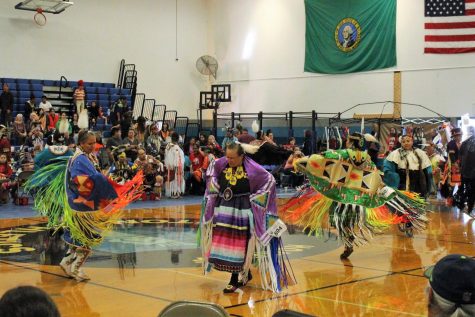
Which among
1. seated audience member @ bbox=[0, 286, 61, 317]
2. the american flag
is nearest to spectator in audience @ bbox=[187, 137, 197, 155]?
the american flag

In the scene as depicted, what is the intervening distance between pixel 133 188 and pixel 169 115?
14314 mm

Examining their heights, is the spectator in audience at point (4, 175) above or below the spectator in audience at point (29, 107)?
below

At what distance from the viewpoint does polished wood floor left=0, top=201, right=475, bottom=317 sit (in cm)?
470

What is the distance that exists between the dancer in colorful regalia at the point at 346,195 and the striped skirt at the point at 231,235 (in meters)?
1.36

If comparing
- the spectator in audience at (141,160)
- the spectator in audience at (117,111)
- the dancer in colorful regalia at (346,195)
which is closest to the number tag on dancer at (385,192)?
the dancer in colorful regalia at (346,195)

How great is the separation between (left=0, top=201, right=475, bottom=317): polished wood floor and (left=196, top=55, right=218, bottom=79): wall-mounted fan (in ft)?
41.6

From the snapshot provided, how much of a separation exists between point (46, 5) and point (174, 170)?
691cm

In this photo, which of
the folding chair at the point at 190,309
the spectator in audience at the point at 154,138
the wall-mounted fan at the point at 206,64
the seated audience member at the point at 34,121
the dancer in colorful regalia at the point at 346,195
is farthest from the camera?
the wall-mounted fan at the point at 206,64

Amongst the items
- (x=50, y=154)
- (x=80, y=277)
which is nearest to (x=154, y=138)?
(x=50, y=154)

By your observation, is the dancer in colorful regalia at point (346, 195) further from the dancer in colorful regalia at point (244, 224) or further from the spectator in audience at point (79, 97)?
the spectator in audience at point (79, 97)

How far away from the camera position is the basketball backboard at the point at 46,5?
1653 centimetres

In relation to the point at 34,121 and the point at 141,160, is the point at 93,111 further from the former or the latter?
the point at 141,160

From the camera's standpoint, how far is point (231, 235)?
5.16 m

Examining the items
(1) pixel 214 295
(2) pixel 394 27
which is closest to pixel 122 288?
(1) pixel 214 295
